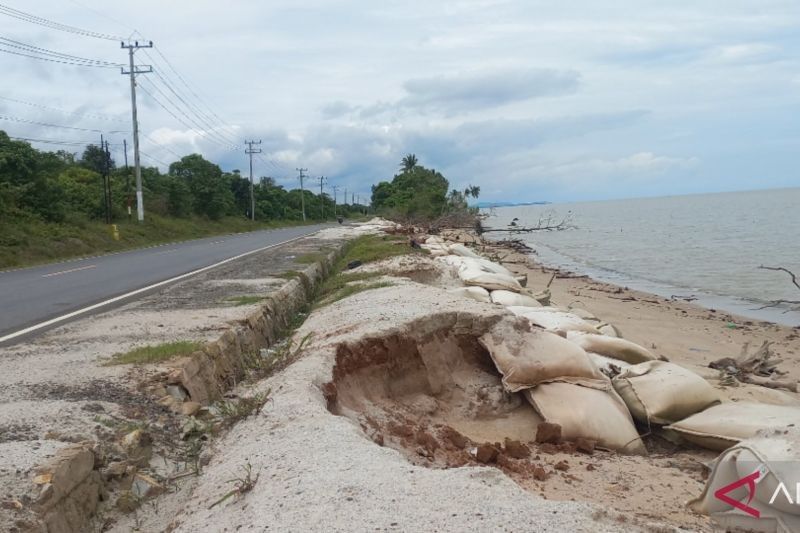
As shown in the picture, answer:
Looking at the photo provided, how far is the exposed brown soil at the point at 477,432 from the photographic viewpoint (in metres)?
3.27

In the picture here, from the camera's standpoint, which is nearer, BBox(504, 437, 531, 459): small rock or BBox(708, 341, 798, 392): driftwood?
BBox(504, 437, 531, 459): small rock

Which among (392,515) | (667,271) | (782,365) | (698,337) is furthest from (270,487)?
(667,271)

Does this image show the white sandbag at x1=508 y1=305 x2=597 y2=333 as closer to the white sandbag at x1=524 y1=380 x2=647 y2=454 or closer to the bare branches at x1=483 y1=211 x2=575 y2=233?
the white sandbag at x1=524 y1=380 x2=647 y2=454

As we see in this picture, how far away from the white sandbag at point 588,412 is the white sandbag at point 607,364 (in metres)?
0.57

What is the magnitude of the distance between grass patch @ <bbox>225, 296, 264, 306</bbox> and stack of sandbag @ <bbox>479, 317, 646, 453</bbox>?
333 cm

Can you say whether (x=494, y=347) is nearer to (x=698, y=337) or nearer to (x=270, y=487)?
(x=270, y=487)

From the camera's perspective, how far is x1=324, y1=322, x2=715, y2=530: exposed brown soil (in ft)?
10.7

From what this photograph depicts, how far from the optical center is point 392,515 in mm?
2262

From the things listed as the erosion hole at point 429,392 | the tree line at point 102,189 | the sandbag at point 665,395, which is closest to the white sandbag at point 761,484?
the erosion hole at point 429,392

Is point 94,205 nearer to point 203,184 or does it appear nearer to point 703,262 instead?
point 203,184

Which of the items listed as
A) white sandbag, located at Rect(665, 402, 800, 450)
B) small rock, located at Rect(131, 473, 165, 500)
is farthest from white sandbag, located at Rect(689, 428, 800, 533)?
small rock, located at Rect(131, 473, 165, 500)

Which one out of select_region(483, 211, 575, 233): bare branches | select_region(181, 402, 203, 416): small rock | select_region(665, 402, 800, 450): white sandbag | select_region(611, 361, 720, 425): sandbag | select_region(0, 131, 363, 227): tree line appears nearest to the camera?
select_region(665, 402, 800, 450): white sandbag

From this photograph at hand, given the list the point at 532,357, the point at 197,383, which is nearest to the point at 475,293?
the point at 532,357

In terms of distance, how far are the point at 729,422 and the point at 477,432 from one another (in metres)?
1.60
